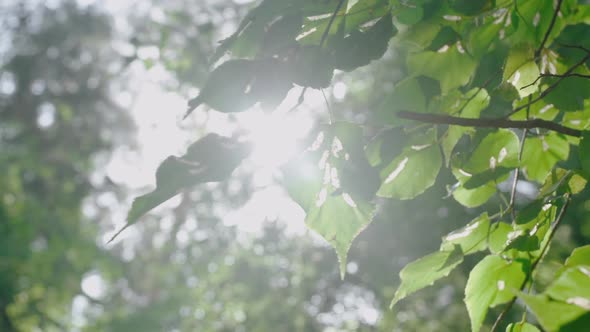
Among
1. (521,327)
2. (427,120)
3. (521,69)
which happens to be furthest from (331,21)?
(521,327)

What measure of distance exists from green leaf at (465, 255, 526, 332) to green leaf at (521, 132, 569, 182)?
0.20 m

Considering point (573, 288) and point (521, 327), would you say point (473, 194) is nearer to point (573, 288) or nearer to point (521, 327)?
point (521, 327)

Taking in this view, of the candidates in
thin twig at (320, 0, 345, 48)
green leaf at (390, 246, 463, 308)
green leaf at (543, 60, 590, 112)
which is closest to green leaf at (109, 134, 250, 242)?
thin twig at (320, 0, 345, 48)

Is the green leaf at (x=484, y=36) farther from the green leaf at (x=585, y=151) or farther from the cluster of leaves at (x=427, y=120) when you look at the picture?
the green leaf at (x=585, y=151)

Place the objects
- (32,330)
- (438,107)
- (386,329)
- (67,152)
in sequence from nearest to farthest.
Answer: (438,107), (386,329), (32,330), (67,152)

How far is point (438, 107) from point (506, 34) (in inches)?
4.9

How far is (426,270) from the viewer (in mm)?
602

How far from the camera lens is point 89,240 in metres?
6.46

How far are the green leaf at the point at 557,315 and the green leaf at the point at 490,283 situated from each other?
0.70 feet

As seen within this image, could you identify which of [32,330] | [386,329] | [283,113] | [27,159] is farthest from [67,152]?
[283,113]

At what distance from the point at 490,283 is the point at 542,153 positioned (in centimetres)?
24

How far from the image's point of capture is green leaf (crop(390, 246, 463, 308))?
0.59 m

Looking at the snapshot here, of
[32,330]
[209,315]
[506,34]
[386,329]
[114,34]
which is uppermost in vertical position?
[506,34]

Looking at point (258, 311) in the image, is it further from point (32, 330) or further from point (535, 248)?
point (535, 248)
